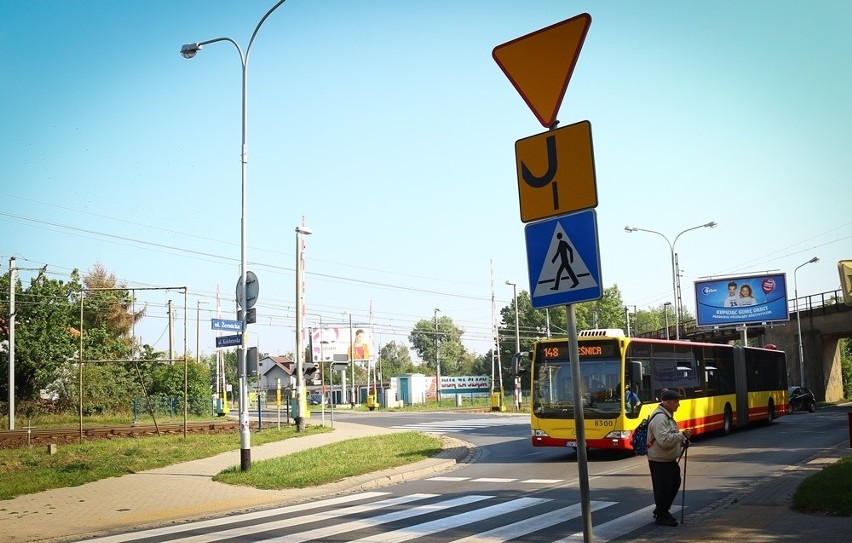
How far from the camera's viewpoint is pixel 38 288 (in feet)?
150

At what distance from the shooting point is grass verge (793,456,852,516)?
31.7 feet

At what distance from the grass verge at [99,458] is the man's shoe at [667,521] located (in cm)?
1183

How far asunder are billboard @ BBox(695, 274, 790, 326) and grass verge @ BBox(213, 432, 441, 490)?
33.5 metres

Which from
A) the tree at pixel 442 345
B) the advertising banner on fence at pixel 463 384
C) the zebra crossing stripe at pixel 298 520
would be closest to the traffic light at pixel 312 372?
the zebra crossing stripe at pixel 298 520

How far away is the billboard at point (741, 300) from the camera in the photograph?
51156mm

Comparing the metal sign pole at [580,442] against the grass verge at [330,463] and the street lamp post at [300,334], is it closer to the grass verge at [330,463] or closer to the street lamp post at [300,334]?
the grass verge at [330,463]

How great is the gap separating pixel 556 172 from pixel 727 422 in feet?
74.3

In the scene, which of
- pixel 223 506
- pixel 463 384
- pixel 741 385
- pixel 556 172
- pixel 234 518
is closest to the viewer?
pixel 556 172

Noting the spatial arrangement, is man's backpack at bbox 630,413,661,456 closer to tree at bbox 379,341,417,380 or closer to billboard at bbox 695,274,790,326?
billboard at bbox 695,274,790,326

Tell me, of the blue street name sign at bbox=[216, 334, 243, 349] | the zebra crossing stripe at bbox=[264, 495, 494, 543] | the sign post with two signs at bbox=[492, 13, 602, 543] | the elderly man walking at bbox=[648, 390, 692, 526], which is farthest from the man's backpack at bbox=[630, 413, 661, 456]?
the blue street name sign at bbox=[216, 334, 243, 349]

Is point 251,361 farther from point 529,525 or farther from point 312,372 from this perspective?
point 312,372

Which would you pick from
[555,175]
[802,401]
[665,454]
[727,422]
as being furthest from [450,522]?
[802,401]

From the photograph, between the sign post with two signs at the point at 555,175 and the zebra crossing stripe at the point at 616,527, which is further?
the zebra crossing stripe at the point at 616,527

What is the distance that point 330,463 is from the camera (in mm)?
18344
